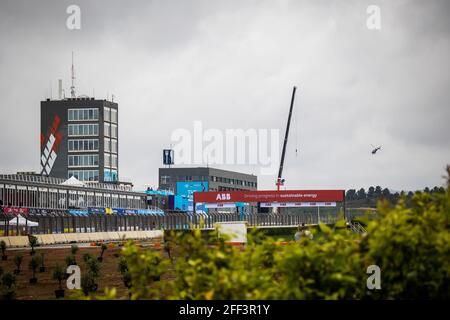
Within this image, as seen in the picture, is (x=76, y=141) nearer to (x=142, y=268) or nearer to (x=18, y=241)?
(x=18, y=241)

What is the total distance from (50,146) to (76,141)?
5.77 metres

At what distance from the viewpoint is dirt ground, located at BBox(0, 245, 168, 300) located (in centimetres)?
4016

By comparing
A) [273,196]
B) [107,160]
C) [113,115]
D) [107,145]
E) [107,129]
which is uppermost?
[113,115]

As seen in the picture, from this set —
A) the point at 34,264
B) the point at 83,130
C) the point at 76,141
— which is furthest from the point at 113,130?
the point at 34,264

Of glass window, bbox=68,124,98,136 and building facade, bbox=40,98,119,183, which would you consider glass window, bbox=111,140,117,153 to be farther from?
glass window, bbox=68,124,98,136

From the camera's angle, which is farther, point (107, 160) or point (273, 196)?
point (107, 160)

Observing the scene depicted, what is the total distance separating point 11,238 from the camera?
7506 cm

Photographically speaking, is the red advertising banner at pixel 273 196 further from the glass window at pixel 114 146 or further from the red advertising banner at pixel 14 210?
the glass window at pixel 114 146

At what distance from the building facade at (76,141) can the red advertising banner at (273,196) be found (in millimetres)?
75988

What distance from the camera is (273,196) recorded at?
384ft

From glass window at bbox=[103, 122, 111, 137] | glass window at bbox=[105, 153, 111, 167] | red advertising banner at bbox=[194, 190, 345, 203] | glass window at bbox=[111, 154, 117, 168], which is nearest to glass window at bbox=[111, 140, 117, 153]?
glass window at bbox=[111, 154, 117, 168]

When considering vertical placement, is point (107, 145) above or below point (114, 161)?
above
